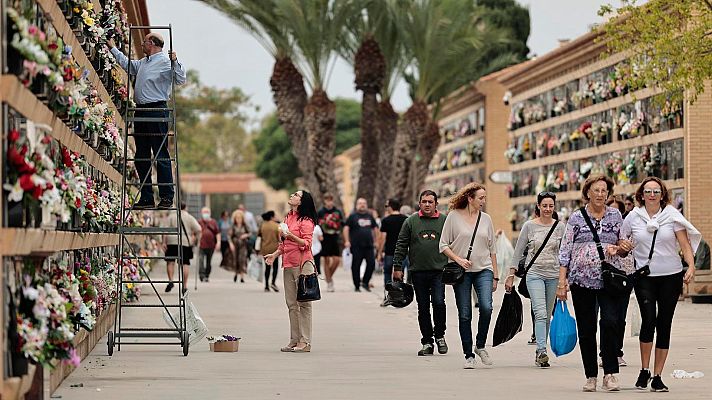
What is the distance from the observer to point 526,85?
176 ft

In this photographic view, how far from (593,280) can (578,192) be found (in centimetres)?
3237

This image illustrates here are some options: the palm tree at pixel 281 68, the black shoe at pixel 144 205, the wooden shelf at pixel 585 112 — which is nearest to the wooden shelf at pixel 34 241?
the black shoe at pixel 144 205

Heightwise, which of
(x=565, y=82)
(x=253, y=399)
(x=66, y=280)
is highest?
(x=565, y=82)

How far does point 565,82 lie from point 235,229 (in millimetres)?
14269

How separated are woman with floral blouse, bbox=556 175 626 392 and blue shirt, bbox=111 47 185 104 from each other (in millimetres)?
5941

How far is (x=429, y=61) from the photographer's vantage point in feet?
173

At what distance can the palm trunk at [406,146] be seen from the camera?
55.0 metres

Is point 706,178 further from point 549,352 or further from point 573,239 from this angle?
point 573,239

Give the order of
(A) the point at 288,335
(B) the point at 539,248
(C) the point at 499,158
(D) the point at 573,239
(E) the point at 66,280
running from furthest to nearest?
(C) the point at 499,158 < (A) the point at 288,335 < (B) the point at 539,248 < (D) the point at 573,239 < (E) the point at 66,280

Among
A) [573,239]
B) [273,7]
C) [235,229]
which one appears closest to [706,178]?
[235,229]

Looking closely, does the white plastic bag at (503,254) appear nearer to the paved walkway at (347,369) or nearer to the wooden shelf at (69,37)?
the paved walkway at (347,369)

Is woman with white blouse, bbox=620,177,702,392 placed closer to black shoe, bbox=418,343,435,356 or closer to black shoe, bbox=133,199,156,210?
black shoe, bbox=418,343,435,356

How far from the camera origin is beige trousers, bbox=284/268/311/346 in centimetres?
1770

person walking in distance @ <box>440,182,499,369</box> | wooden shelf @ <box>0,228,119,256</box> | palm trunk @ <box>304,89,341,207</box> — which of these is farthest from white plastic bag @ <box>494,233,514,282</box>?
wooden shelf @ <box>0,228,119,256</box>
